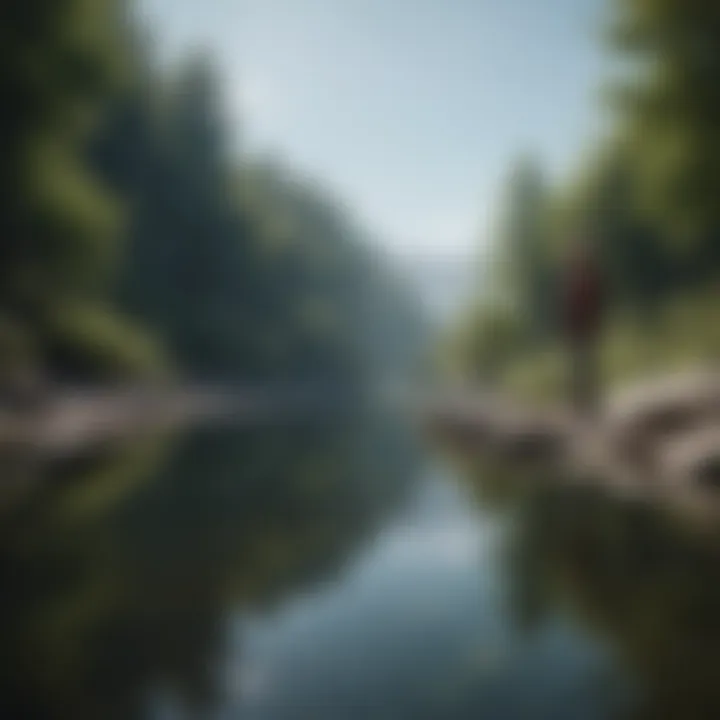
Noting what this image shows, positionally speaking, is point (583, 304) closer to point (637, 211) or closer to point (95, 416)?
point (637, 211)

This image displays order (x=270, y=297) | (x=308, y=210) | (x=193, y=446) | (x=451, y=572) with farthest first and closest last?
1. (x=308, y=210)
2. (x=270, y=297)
3. (x=193, y=446)
4. (x=451, y=572)

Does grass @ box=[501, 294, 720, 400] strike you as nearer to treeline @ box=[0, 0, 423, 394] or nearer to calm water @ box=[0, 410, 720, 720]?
calm water @ box=[0, 410, 720, 720]

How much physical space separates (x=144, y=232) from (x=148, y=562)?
47437 mm

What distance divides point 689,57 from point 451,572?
15.3 meters

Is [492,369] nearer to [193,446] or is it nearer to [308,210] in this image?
[193,446]

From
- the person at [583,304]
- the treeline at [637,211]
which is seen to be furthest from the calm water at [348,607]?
the person at [583,304]

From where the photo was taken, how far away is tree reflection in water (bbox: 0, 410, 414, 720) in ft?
13.3

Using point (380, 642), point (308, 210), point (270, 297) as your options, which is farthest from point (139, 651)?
point (308, 210)

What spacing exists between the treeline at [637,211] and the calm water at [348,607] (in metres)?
11.4

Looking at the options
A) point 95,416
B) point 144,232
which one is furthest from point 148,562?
point 144,232

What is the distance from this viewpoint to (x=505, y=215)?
48.7 meters

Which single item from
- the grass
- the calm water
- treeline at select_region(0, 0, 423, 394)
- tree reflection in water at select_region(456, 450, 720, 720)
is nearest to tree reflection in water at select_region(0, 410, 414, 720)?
the calm water

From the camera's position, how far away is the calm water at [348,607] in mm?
3961

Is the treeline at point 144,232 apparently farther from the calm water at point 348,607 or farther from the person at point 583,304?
the person at point 583,304
